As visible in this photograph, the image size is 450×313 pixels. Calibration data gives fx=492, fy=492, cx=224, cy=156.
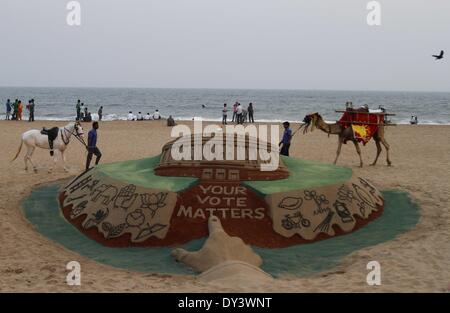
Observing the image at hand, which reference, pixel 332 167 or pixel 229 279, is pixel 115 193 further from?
pixel 332 167

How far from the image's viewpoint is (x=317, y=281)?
7.61m

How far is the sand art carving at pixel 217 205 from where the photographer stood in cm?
940

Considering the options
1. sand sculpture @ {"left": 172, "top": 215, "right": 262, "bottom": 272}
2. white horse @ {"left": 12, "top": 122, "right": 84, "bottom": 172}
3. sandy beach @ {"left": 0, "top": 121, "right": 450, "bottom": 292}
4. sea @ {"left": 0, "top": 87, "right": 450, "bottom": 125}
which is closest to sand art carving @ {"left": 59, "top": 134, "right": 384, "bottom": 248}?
sand sculpture @ {"left": 172, "top": 215, "right": 262, "bottom": 272}

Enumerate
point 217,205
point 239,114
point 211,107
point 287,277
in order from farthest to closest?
point 211,107
point 239,114
point 217,205
point 287,277

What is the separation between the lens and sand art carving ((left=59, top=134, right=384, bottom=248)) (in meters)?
9.40

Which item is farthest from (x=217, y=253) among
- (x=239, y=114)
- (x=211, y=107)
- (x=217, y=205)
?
(x=211, y=107)

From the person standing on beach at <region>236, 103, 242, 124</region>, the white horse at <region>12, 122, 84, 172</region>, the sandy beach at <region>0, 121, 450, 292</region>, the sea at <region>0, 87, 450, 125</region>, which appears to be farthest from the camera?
the sea at <region>0, 87, 450, 125</region>

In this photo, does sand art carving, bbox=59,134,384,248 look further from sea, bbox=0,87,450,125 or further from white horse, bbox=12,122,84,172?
sea, bbox=0,87,450,125

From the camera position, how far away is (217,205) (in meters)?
9.73

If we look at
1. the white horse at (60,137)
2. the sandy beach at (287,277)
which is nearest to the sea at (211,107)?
the sandy beach at (287,277)

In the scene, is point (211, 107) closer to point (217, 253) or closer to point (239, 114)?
point (239, 114)

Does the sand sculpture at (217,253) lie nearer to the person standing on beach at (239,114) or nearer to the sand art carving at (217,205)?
the sand art carving at (217,205)
